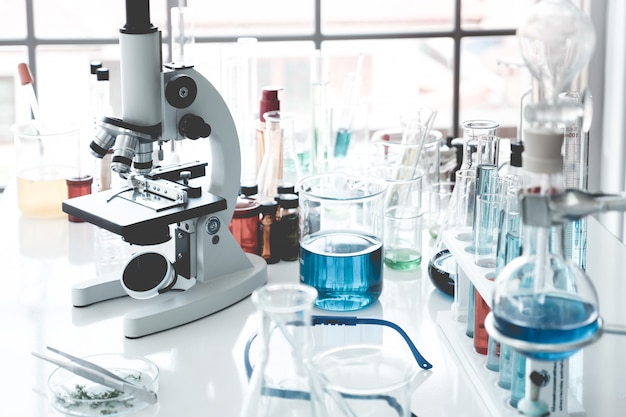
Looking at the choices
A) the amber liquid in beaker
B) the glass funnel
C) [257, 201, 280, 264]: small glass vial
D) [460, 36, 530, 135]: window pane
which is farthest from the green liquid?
[460, 36, 530, 135]: window pane

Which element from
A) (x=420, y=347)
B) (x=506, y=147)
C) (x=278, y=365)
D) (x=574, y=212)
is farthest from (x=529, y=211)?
(x=506, y=147)

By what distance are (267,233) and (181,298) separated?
13.1 inches

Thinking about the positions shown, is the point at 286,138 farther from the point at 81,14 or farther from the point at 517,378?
the point at 81,14

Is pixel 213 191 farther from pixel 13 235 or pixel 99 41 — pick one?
pixel 99 41

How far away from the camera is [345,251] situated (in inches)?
76.1

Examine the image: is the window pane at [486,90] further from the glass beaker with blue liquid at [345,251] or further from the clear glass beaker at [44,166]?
the glass beaker with blue liquid at [345,251]

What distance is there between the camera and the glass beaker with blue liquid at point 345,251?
6.23 feet

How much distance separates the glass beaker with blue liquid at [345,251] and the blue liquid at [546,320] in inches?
29.9

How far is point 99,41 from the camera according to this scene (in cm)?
326

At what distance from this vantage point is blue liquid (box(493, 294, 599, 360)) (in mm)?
1101

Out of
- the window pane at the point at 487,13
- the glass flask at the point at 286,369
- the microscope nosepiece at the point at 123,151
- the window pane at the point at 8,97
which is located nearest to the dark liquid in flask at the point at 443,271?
the microscope nosepiece at the point at 123,151

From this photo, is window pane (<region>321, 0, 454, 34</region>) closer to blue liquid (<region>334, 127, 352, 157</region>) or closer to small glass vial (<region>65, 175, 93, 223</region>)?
blue liquid (<region>334, 127, 352, 157</region>)

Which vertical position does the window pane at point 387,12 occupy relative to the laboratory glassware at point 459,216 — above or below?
above

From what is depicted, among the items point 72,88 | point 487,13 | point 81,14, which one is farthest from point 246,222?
point 487,13
